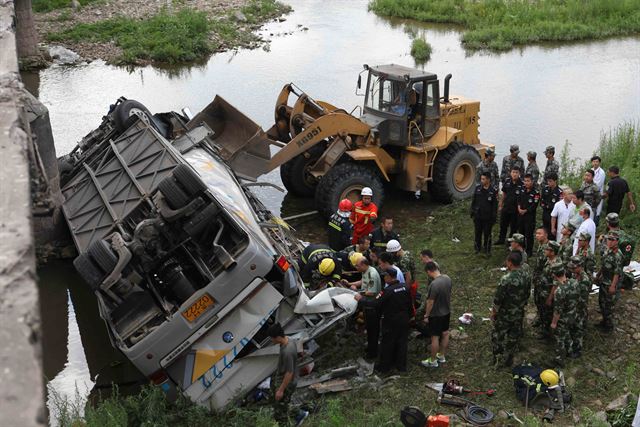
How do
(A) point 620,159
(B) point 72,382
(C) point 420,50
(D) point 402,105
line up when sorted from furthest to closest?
(C) point 420,50, (A) point 620,159, (D) point 402,105, (B) point 72,382

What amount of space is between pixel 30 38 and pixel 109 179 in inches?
594

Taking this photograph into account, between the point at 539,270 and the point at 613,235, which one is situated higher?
the point at 613,235

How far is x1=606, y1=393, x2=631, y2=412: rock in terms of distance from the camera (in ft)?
24.6

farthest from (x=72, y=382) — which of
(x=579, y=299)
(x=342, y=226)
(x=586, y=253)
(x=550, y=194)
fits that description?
(x=550, y=194)

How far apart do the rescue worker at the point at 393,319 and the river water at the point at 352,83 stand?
164 inches

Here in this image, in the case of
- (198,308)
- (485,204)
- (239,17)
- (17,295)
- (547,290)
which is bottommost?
(547,290)

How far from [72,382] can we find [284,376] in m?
3.05

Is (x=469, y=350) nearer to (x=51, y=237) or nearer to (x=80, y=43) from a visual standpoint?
(x=51, y=237)

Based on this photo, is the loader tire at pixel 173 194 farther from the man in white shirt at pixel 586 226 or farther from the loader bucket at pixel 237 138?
the man in white shirt at pixel 586 226

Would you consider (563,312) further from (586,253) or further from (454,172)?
(454,172)

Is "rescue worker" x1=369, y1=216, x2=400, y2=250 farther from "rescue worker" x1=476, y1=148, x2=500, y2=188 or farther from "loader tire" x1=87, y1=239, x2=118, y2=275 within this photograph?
"loader tire" x1=87, y1=239, x2=118, y2=275

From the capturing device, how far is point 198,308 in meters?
Result: 7.64

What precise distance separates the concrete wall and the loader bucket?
7.46 metres

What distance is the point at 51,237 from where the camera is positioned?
38.1 ft
